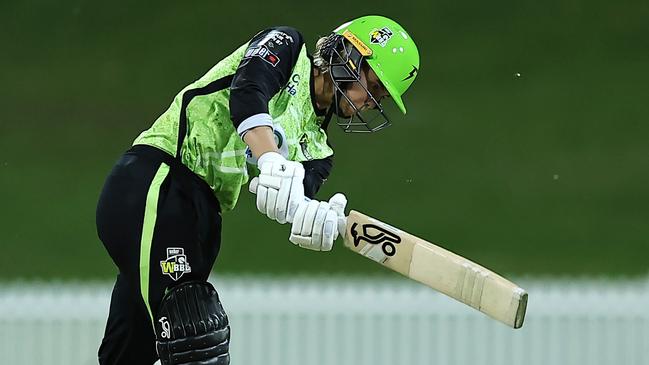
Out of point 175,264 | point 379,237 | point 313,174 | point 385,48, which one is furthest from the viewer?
point 313,174

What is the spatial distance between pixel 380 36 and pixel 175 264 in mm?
712

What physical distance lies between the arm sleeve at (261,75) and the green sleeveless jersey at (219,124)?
5cm

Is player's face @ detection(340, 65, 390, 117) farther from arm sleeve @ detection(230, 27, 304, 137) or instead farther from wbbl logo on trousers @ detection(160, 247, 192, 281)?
wbbl logo on trousers @ detection(160, 247, 192, 281)

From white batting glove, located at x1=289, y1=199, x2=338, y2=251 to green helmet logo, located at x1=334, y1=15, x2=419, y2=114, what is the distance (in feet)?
1.45

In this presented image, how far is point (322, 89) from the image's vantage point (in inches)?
103

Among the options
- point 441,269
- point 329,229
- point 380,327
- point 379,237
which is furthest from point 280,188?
point 380,327

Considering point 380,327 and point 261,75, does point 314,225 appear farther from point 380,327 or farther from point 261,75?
point 380,327

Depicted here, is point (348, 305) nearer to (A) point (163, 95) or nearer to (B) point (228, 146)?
(A) point (163, 95)

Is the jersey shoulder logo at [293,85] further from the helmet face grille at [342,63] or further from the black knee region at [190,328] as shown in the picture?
the black knee region at [190,328]

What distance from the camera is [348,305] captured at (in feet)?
14.9

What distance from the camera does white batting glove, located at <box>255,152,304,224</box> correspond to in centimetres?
223

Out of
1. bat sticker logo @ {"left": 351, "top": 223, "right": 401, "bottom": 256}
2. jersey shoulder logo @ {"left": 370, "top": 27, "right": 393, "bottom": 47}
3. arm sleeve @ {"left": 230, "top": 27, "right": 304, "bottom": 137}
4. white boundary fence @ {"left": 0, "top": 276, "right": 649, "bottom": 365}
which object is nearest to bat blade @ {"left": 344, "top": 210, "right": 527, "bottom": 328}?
bat sticker logo @ {"left": 351, "top": 223, "right": 401, "bottom": 256}

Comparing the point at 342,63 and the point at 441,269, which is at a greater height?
the point at 342,63

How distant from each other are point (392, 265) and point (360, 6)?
2.93 meters
